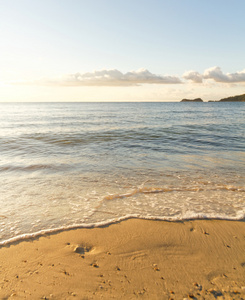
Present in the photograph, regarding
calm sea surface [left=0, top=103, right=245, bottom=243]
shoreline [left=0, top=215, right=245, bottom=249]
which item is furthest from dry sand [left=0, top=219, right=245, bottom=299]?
calm sea surface [left=0, top=103, right=245, bottom=243]

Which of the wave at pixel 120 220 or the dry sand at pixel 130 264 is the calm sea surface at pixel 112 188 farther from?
the dry sand at pixel 130 264

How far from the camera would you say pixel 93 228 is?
422cm

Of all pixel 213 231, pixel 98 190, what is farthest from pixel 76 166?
pixel 213 231

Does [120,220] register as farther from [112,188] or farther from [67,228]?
[112,188]

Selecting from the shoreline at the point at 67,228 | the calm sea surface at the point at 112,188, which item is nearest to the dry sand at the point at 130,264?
the shoreline at the point at 67,228

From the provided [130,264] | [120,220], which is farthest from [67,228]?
[130,264]

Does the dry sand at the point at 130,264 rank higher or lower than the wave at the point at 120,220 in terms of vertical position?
higher

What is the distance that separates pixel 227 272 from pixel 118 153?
339 inches

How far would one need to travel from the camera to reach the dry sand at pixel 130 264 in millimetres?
2670

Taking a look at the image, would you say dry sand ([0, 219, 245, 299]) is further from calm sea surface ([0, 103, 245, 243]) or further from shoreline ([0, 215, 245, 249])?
calm sea surface ([0, 103, 245, 243])

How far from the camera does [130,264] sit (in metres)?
3.15

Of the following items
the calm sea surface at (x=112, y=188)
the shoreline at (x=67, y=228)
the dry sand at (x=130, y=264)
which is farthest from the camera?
the calm sea surface at (x=112, y=188)

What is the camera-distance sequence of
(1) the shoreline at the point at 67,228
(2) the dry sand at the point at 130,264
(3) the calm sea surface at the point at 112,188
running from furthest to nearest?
(3) the calm sea surface at the point at 112,188 → (1) the shoreline at the point at 67,228 → (2) the dry sand at the point at 130,264

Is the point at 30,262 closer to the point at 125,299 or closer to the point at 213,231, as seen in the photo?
the point at 125,299
